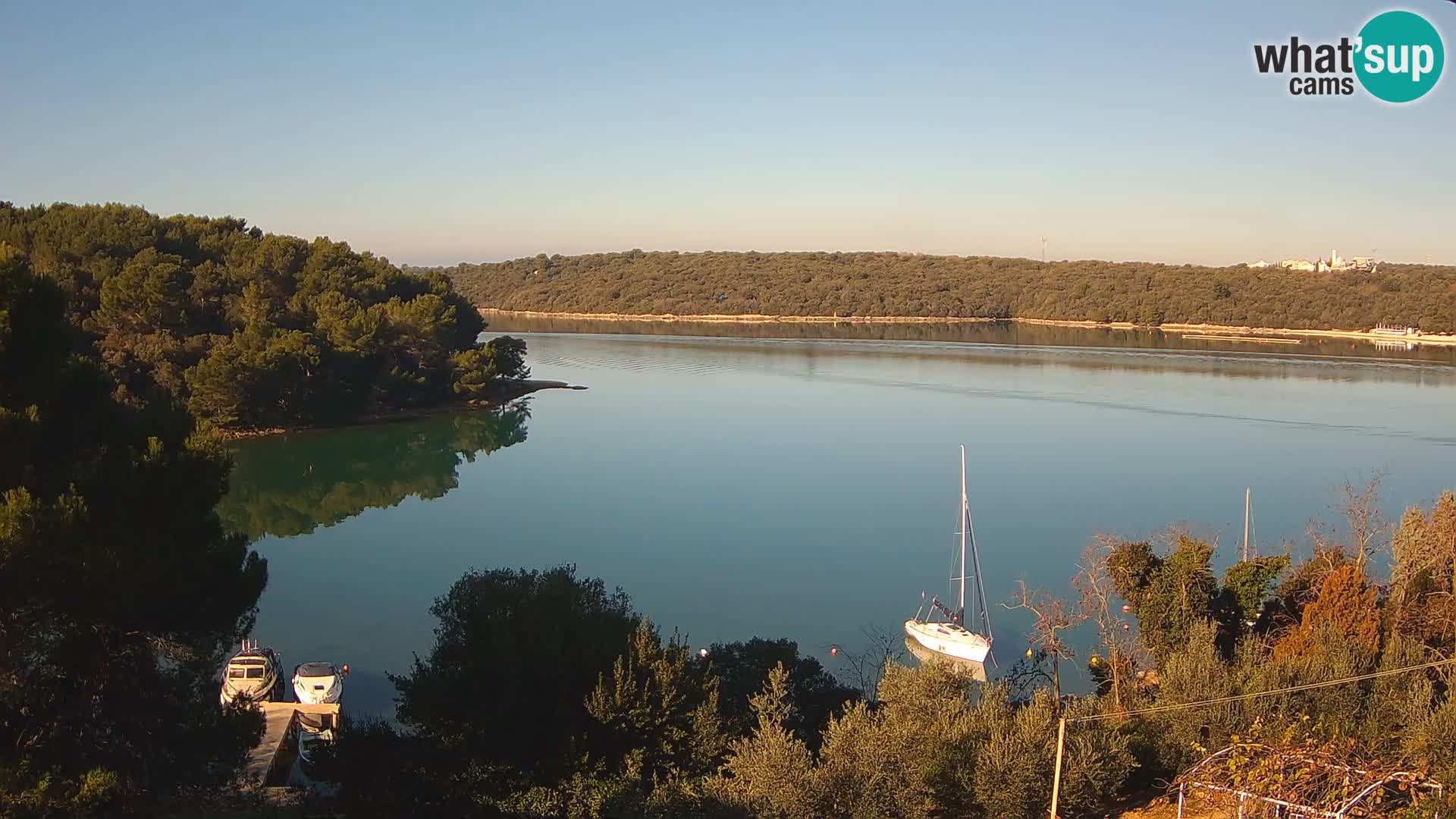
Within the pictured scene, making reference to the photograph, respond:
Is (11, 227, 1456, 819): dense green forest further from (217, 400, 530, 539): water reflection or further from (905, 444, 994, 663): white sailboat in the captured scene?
(217, 400, 530, 539): water reflection

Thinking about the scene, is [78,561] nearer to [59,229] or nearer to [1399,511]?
[1399,511]

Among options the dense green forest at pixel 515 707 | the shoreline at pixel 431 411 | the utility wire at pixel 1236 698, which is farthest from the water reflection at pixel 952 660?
the shoreline at pixel 431 411

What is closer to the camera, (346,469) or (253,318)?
(346,469)

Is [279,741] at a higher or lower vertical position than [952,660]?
lower

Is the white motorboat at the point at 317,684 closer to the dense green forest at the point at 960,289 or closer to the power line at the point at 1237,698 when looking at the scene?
the power line at the point at 1237,698

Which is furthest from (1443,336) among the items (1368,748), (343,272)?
(1368,748)

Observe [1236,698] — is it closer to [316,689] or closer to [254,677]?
[316,689]

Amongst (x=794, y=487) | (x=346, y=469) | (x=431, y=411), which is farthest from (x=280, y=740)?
(x=431, y=411)
